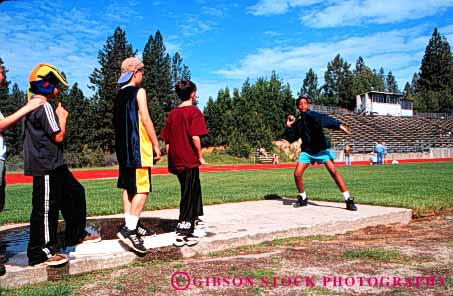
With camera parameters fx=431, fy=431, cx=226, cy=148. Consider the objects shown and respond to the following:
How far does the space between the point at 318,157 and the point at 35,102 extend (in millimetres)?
5359

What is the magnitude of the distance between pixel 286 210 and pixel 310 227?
1.78 m

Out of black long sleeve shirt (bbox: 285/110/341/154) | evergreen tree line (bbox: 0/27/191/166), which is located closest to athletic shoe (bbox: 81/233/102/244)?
black long sleeve shirt (bbox: 285/110/341/154)

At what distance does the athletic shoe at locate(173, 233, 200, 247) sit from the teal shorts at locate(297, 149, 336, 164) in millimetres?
3789

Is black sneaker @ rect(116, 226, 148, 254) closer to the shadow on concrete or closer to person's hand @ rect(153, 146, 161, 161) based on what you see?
person's hand @ rect(153, 146, 161, 161)

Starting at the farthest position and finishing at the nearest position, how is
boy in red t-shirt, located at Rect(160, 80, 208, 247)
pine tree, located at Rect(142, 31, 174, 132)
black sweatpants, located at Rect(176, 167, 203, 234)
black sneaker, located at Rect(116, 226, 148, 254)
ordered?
1. pine tree, located at Rect(142, 31, 174, 132)
2. boy in red t-shirt, located at Rect(160, 80, 208, 247)
3. black sweatpants, located at Rect(176, 167, 203, 234)
4. black sneaker, located at Rect(116, 226, 148, 254)

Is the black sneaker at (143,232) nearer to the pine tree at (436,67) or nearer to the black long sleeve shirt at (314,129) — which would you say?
the black long sleeve shirt at (314,129)

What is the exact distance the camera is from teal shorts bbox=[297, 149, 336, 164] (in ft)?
26.2

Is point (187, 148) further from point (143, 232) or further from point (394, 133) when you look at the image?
point (394, 133)

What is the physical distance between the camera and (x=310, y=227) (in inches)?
229

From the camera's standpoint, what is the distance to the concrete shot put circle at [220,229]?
158 inches

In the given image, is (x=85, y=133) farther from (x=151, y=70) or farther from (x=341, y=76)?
(x=341, y=76)

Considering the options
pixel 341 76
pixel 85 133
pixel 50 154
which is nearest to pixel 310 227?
pixel 50 154

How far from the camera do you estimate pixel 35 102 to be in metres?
3.97

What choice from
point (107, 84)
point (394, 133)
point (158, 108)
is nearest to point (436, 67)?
point (394, 133)
